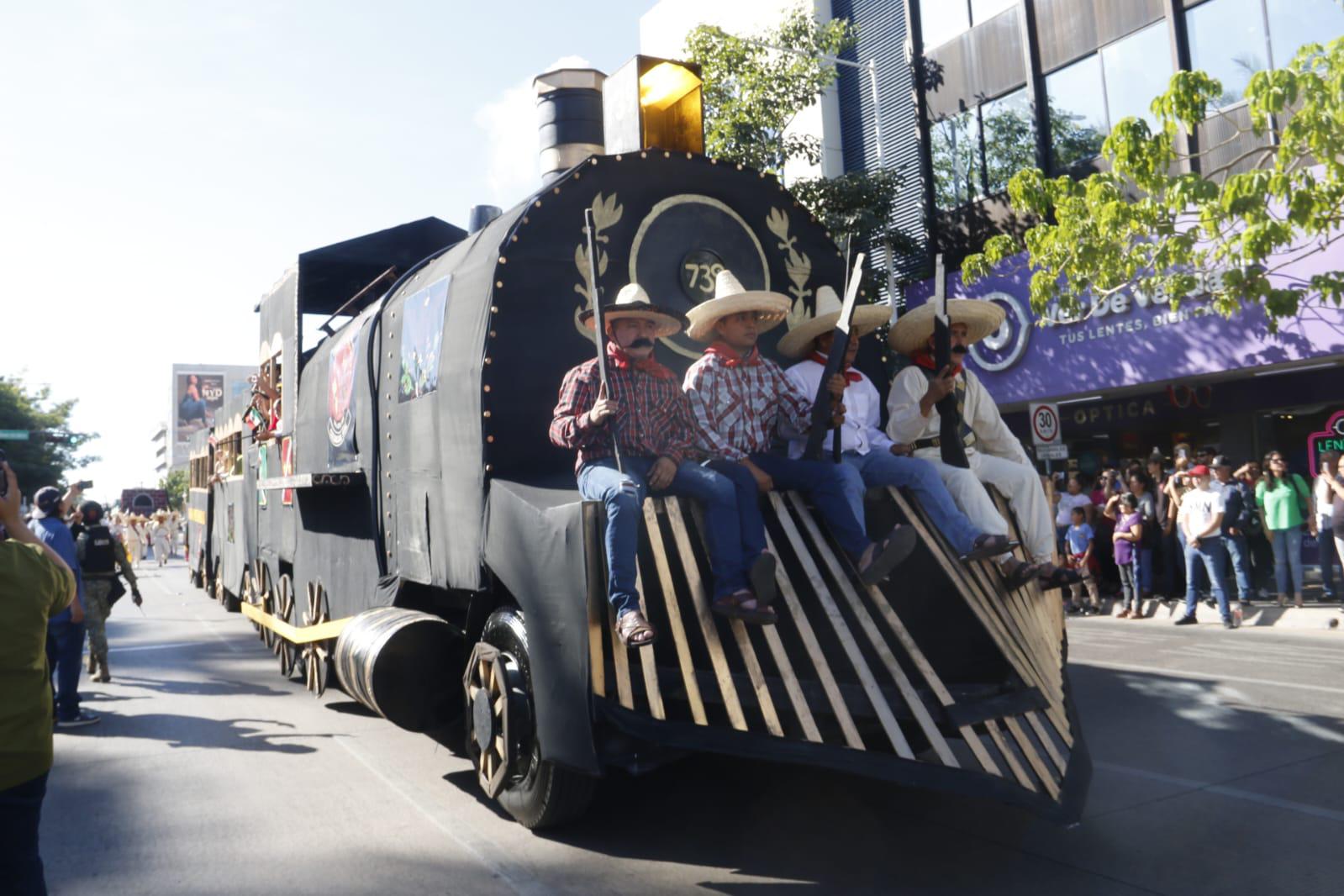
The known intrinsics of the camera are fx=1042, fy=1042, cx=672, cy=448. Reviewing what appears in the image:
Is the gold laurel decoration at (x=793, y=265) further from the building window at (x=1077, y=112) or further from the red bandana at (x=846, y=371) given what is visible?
the building window at (x=1077, y=112)

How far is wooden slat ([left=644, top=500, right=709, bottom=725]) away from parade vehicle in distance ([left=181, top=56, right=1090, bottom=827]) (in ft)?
0.04

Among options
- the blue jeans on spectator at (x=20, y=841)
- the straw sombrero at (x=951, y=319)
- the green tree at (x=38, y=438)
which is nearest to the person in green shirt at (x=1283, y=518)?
the straw sombrero at (x=951, y=319)

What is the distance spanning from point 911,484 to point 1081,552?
9.89m

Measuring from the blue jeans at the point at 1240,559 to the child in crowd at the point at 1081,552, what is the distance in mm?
1997

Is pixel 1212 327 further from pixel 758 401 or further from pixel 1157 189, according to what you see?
pixel 758 401

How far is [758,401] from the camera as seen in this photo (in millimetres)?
5133

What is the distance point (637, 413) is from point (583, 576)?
0.98 m

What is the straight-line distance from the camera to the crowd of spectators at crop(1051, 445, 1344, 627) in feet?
37.8

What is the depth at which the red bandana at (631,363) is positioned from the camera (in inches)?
195

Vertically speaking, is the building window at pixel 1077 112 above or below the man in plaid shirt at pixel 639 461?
above

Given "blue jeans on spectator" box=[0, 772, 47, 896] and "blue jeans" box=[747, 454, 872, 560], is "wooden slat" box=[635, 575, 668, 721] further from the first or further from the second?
"blue jeans on spectator" box=[0, 772, 47, 896]

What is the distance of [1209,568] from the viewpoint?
38.2 ft

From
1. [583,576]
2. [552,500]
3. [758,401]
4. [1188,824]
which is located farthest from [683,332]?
[1188,824]

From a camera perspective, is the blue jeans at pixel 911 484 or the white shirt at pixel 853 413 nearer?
the blue jeans at pixel 911 484
